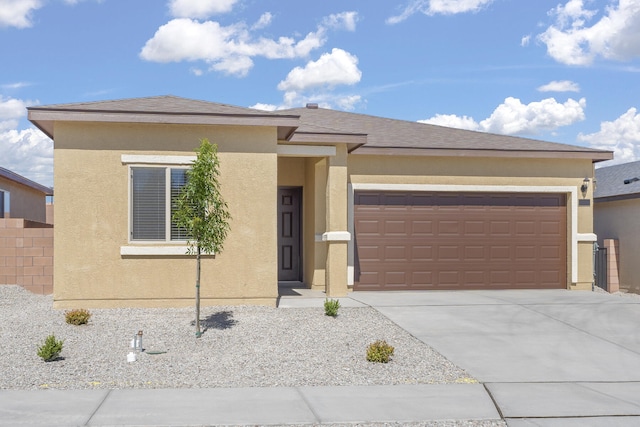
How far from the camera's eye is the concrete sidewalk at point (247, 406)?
22.3 feet

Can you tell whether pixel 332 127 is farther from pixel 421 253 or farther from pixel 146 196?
pixel 146 196

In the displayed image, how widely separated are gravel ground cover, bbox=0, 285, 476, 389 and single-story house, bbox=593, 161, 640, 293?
29.6 feet

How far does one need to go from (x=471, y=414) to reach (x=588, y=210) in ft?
36.1

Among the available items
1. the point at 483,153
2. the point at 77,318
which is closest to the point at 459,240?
the point at 483,153

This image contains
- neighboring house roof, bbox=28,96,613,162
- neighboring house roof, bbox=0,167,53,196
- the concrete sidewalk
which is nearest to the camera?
the concrete sidewalk

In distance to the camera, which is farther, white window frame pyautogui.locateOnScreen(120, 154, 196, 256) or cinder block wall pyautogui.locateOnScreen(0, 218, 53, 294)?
cinder block wall pyautogui.locateOnScreen(0, 218, 53, 294)

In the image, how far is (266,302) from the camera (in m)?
12.9

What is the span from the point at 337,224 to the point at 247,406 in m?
7.43

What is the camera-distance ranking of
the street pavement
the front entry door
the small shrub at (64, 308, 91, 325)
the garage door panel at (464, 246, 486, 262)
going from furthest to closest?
the front entry door
the garage door panel at (464, 246, 486, 262)
the small shrub at (64, 308, 91, 325)
the street pavement

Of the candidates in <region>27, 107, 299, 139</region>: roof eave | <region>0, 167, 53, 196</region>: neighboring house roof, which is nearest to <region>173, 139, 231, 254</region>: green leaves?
<region>27, 107, 299, 139</region>: roof eave

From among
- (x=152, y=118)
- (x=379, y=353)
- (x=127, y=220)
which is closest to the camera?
(x=379, y=353)

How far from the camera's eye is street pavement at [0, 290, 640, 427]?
6.91 meters

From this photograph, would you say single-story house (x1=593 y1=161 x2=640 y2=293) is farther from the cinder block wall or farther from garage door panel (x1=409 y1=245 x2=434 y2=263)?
the cinder block wall

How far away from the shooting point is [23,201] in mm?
25188
